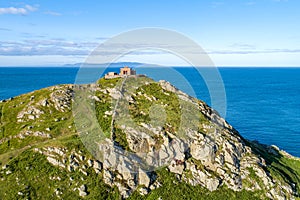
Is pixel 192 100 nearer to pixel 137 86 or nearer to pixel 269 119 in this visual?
pixel 137 86

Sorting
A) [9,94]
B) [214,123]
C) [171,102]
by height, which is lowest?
[9,94]

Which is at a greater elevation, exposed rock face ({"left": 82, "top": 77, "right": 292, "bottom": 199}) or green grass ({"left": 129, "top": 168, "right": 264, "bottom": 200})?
exposed rock face ({"left": 82, "top": 77, "right": 292, "bottom": 199})

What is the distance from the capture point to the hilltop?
160ft

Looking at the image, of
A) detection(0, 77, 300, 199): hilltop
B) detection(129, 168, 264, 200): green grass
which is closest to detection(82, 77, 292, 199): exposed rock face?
detection(0, 77, 300, 199): hilltop

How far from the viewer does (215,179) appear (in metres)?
53.0

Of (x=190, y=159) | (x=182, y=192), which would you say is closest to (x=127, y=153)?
(x=182, y=192)

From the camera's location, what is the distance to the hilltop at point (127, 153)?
48.9 metres

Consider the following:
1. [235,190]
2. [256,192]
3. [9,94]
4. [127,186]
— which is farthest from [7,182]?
[9,94]

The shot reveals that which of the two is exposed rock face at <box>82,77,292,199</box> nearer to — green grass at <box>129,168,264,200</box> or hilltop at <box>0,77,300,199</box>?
hilltop at <box>0,77,300,199</box>

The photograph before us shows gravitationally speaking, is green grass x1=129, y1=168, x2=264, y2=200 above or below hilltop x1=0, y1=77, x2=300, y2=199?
below

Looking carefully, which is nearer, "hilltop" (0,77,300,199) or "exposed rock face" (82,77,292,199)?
"hilltop" (0,77,300,199)

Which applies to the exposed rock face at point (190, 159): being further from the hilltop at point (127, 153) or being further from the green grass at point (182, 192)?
the green grass at point (182, 192)

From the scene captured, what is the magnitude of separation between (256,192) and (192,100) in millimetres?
27079

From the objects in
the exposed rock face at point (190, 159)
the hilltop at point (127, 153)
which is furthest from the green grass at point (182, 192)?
the exposed rock face at point (190, 159)
